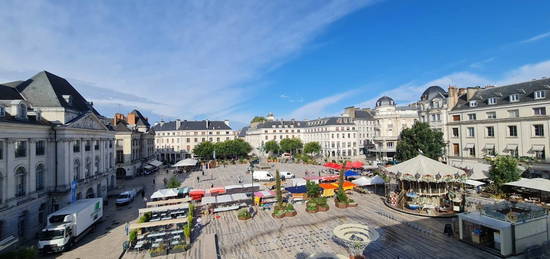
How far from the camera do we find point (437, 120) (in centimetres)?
4409

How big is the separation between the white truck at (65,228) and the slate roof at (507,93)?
161 feet

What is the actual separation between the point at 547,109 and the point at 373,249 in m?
31.5

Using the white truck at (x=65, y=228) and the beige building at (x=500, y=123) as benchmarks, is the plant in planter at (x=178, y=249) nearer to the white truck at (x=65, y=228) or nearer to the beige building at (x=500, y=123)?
the white truck at (x=65, y=228)

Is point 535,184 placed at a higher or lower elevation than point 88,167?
lower

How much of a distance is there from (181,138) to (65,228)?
6947 cm

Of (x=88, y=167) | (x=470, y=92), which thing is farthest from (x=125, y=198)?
(x=470, y=92)

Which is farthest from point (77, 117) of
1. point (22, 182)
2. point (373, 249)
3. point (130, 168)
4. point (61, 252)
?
point (373, 249)

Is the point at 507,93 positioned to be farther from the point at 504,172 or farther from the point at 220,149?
the point at 220,149

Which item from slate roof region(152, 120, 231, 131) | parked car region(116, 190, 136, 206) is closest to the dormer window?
parked car region(116, 190, 136, 206)

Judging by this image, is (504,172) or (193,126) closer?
(504,172)

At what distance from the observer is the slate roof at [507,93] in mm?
32500

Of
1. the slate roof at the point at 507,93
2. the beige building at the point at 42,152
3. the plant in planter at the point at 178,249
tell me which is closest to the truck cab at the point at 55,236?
the beige building at the point at 42,152

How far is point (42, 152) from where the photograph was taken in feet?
77.2

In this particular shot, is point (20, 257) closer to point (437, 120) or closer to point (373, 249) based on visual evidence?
point (373, 249)
